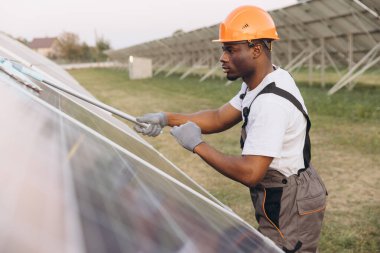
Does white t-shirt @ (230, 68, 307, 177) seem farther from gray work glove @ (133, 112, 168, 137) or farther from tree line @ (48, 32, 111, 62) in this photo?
tree line @ (48, 32, 111, 62)

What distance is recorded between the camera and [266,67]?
1898 millimetres

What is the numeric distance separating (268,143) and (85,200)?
0.86m

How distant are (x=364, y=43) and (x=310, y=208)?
39.9 ft

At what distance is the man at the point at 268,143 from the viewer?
170cm

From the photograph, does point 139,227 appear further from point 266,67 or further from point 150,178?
point 266,67

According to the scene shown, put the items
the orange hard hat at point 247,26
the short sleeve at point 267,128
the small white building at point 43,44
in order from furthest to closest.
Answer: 1. the small white building at point 43,44
2. the orange hard hat at point 247,26
3. the short sleeve at point 267,128

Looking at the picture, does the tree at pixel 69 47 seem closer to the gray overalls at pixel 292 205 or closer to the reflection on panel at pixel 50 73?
the reflection on panel at pixel 50 73

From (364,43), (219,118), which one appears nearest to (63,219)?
(219,118)

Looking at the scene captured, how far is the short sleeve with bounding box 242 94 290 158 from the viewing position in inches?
66.2

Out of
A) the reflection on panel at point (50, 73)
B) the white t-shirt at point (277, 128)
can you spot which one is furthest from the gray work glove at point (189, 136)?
the reflection on panel at point (50, 73)

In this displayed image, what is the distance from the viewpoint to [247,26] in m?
1.85

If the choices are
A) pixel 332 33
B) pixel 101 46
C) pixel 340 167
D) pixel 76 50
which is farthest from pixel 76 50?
pixel 340 167

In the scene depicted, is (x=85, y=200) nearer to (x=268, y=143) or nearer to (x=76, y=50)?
(x=268, y=143)

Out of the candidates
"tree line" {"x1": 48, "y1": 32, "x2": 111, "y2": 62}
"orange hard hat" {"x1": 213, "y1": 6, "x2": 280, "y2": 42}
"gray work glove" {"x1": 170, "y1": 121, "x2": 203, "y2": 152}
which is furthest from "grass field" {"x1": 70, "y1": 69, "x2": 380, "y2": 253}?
"tree line" {"x1": 48, "y1": 32, "x2": 111, "y2": 62}
